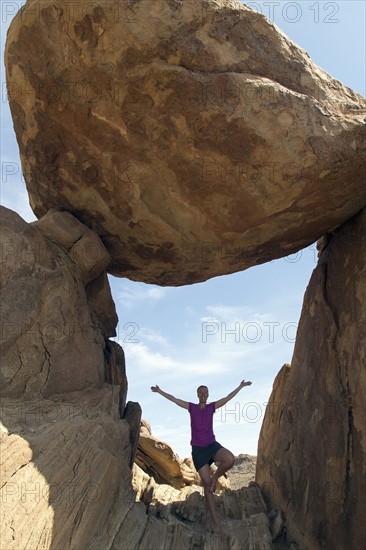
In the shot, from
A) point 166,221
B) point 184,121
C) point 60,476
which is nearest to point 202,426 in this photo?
point 60,476

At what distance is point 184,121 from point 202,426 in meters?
3.90

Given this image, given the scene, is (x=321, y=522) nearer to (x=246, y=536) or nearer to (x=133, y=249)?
(x=246, y=536)

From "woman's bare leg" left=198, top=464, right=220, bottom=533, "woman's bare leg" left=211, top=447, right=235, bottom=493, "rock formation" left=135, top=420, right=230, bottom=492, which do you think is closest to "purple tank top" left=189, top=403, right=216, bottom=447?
"woman's bare leg" left=211, top=447, right=235, bottom=493

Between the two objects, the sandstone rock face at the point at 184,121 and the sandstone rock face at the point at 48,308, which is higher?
the sandstone rock face at the point at 184,121

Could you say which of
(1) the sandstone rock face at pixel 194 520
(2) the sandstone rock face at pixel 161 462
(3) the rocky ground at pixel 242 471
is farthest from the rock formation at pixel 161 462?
(1) the sandstone rock face at pixel 194 520

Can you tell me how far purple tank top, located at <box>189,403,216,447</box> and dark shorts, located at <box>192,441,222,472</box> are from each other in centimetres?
6

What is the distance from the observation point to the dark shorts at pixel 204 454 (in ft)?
21.6

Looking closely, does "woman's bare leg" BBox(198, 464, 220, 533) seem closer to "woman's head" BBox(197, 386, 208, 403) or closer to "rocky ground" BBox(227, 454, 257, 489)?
"woman's head" BBox(197, 386, 208, 403)

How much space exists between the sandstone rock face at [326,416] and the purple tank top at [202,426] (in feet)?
4.84

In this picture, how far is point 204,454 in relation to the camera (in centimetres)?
658

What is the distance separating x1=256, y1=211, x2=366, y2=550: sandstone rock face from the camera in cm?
632

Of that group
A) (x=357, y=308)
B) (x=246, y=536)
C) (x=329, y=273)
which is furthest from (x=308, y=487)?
(x=329, y=273)

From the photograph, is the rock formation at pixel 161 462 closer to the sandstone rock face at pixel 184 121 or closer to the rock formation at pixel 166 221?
the rock formation at pixel 166 221

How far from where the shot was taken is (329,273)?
798 centimetres
